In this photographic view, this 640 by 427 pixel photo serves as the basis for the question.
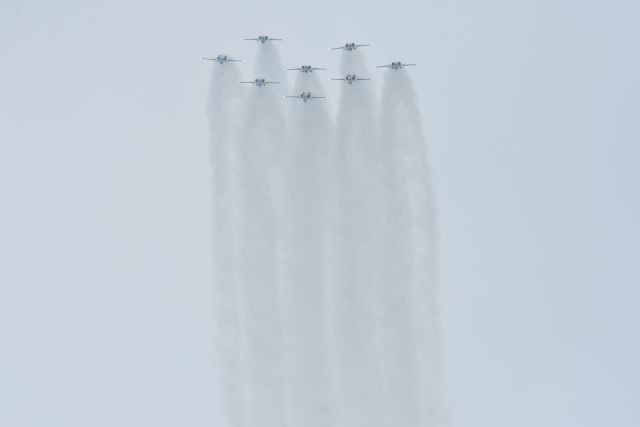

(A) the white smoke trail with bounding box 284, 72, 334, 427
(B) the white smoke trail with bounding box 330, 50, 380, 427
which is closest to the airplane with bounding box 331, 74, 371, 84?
(B) the white smoke trail with bounding box 330, 50, 380, 427

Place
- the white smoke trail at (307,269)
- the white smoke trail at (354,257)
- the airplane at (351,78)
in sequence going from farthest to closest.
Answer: the airplane at (351,78), the white smoke trail at (354,257), the white smoke trail at (307,269)

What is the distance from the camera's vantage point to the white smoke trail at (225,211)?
66.6 meters

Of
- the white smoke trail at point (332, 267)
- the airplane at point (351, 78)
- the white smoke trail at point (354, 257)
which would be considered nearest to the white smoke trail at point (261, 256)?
the white smoke trail at point (332, 267)

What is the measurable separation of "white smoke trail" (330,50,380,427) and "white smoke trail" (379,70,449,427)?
861 mm

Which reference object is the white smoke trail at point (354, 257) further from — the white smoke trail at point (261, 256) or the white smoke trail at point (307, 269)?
the white smoke trail at point (261, 256)

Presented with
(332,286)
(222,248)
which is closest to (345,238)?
(332,286)

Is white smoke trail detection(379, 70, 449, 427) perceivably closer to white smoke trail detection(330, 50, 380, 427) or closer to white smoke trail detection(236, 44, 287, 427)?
white smoke trail detection(330, 50, 380, 427)

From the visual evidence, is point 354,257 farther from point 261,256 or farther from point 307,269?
point 261,256

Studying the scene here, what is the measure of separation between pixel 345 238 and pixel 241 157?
728cm

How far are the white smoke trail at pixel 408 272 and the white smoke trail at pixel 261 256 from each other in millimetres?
5915

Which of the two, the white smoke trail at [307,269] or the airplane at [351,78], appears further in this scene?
the airplane at [351,78]

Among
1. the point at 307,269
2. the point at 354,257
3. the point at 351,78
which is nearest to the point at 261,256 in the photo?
the point at 307,269

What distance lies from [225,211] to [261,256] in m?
3.36

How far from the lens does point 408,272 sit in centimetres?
6600
